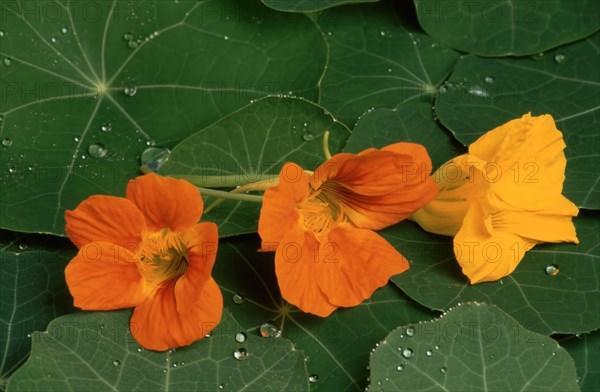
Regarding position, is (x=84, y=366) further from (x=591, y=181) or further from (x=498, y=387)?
(x=591, y=181)

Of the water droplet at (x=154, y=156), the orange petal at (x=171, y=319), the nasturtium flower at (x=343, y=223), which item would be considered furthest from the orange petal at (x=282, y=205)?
the water droplet at (x=154, y=156)

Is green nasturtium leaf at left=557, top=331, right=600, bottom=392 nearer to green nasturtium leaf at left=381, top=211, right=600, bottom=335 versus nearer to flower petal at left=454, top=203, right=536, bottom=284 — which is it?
green nasturtium leaf at left=381, top=211, right=600, bottom=335

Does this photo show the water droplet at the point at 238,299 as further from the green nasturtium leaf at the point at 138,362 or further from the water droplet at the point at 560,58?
the water droplet at the point at 560,58

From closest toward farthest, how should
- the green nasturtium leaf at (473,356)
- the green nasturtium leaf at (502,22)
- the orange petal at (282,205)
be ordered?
the orange petal at (282,205) → the green nasturtium leaf at (473,356) → the green nasturtium leaf at (502,22)

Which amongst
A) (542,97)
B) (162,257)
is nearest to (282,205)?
(162,257)

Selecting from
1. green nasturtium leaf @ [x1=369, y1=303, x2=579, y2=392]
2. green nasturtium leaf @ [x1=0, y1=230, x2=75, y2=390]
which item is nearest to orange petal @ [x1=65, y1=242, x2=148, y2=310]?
green nasturtium leaf @ [x1=0, y1=230, x2=75, y2=390]

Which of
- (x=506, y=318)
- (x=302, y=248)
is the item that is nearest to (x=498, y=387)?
(x=506, y=318)

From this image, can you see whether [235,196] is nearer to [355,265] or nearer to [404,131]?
[355,265]
